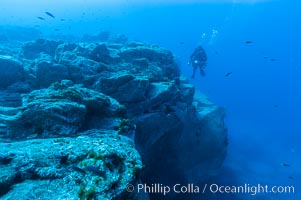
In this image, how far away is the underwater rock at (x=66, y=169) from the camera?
5.98 m

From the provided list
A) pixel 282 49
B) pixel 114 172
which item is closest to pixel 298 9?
pixel 282 49

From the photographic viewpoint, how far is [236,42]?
16075cm

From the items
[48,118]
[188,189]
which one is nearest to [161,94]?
[48,118]

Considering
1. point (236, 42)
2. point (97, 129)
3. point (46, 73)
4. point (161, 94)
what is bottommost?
point (236, 42)

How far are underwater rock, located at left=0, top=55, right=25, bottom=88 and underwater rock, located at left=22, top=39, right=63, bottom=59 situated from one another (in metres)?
9.29

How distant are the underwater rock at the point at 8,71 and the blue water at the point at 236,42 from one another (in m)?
39.0

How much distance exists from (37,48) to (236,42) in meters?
153

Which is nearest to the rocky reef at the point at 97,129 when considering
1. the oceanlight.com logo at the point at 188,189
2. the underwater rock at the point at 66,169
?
the underwater rock at the point at 66,169

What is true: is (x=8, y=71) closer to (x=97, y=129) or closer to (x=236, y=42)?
(x=97, y=129)

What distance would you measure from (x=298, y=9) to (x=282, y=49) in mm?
24856

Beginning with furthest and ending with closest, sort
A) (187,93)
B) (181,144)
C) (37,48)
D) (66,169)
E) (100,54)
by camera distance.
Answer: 1. (37,48)
2. (187,93)
3. (181,144)
4. (100,54)
5. (66,169)

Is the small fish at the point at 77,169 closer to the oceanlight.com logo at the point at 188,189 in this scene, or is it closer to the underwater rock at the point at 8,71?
the oceanlight.com logo at the point at 188,189

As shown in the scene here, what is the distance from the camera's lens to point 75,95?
9781 millimetres

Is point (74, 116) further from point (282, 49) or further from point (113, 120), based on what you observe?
point (282, 49)
